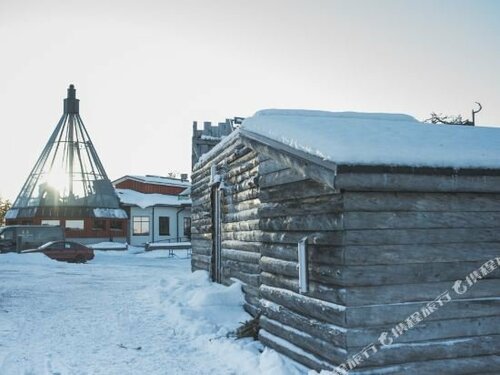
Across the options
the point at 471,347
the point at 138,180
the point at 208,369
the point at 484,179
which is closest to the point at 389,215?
the point at 484,179

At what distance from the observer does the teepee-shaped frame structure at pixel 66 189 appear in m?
36.1

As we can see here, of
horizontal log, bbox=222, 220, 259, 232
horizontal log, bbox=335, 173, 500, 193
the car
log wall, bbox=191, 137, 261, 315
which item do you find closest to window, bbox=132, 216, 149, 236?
A: the car

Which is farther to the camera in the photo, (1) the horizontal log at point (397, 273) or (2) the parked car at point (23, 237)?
(2) the parked car at point (23, 237)

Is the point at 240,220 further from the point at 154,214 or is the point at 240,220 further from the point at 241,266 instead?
the point at 154,214

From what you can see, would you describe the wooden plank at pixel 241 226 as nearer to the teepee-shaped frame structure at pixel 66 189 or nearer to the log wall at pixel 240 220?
the log wall at pixel 240 220

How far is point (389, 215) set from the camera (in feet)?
16.4

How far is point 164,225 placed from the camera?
42000mm

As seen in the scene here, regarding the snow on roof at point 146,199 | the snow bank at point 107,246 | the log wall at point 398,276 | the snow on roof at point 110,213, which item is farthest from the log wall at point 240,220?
the snow on roof at point 146,199

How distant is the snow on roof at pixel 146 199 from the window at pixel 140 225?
4.17ft

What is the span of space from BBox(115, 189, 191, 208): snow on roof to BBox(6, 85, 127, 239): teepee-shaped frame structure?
248 centimetres

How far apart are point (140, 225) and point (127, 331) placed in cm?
3334

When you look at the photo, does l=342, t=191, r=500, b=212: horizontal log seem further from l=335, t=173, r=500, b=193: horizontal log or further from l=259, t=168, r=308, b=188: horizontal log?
l=259, t=168, r=308, b=188: horizontal log

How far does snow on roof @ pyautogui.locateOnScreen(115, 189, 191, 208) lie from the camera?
4078 centimetres

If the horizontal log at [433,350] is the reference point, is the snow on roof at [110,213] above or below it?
above
